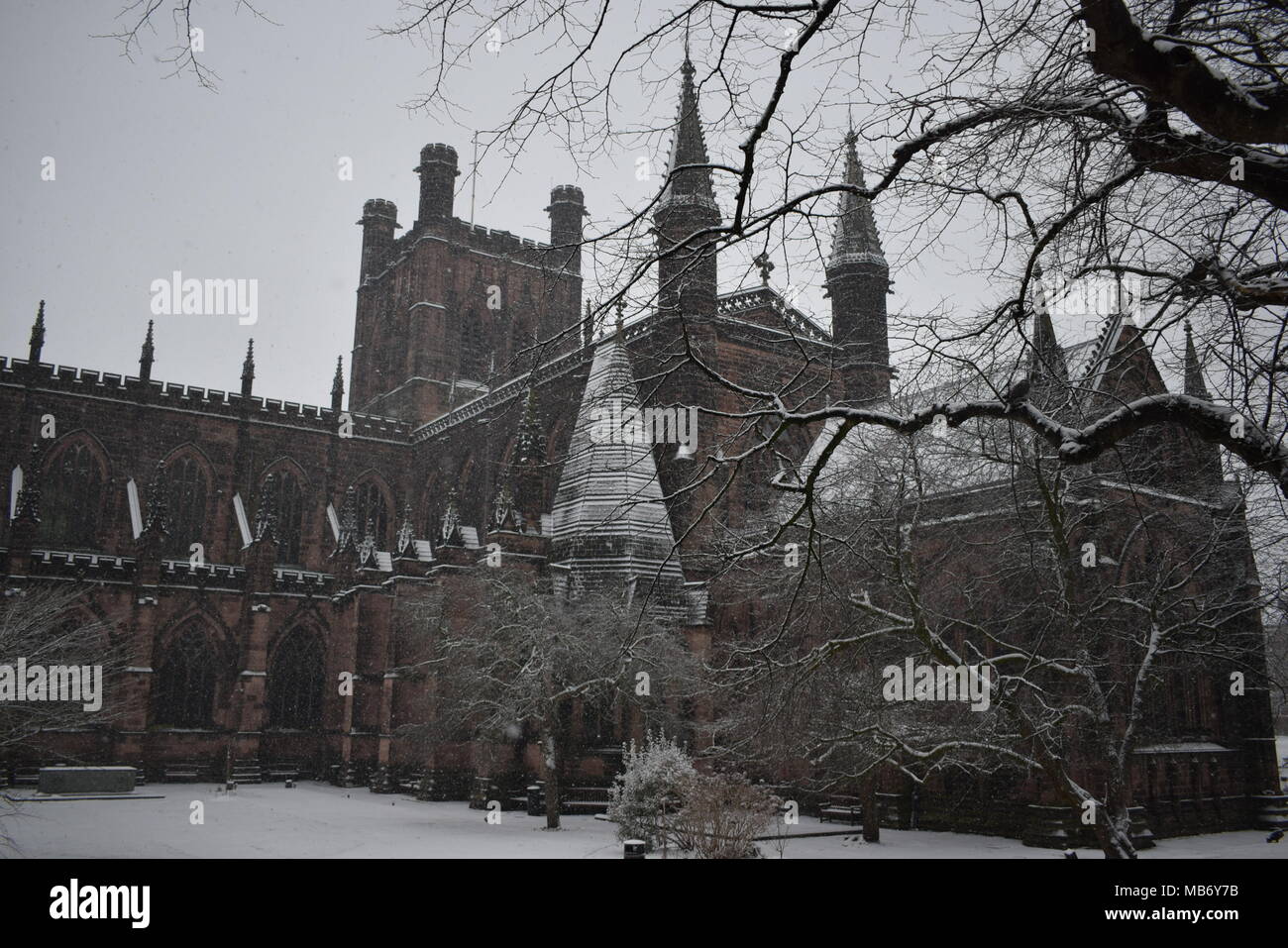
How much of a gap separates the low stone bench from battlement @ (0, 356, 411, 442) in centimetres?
1690

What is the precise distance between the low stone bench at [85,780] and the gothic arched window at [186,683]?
5.44 meters

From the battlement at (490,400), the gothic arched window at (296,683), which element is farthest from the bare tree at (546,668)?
the gothic arched window at (296,683)

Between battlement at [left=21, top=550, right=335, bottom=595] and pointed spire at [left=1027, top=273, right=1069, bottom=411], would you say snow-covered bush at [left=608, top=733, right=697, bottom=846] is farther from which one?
battlement at [left=21, top=550, right=335, bottom=595]

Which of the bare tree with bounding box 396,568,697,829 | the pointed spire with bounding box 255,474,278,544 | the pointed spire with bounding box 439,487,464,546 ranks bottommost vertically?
the bare tree with bounding box 396,568,697,829

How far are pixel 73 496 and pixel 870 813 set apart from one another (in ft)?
108

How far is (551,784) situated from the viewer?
74.5ft

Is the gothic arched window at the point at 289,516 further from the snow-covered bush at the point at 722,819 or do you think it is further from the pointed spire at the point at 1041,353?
the pointed spire at the point at 1041,353

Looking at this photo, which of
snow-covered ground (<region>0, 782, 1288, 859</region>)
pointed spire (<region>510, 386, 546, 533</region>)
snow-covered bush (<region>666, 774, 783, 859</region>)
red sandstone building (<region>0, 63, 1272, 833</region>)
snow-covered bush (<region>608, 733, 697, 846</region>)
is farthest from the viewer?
pointed spire (<region>510, 386, 546, 533</region>)

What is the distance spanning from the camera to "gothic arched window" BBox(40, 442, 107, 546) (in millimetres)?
38188

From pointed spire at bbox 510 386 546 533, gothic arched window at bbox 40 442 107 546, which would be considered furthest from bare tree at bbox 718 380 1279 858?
gothic arched window at bbox 40 442 107 546

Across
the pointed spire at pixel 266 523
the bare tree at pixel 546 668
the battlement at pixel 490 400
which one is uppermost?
the battlement at pixel 490 400

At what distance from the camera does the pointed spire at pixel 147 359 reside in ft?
134

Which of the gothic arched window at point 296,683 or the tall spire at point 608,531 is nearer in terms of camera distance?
the tall spire at point 608,531
